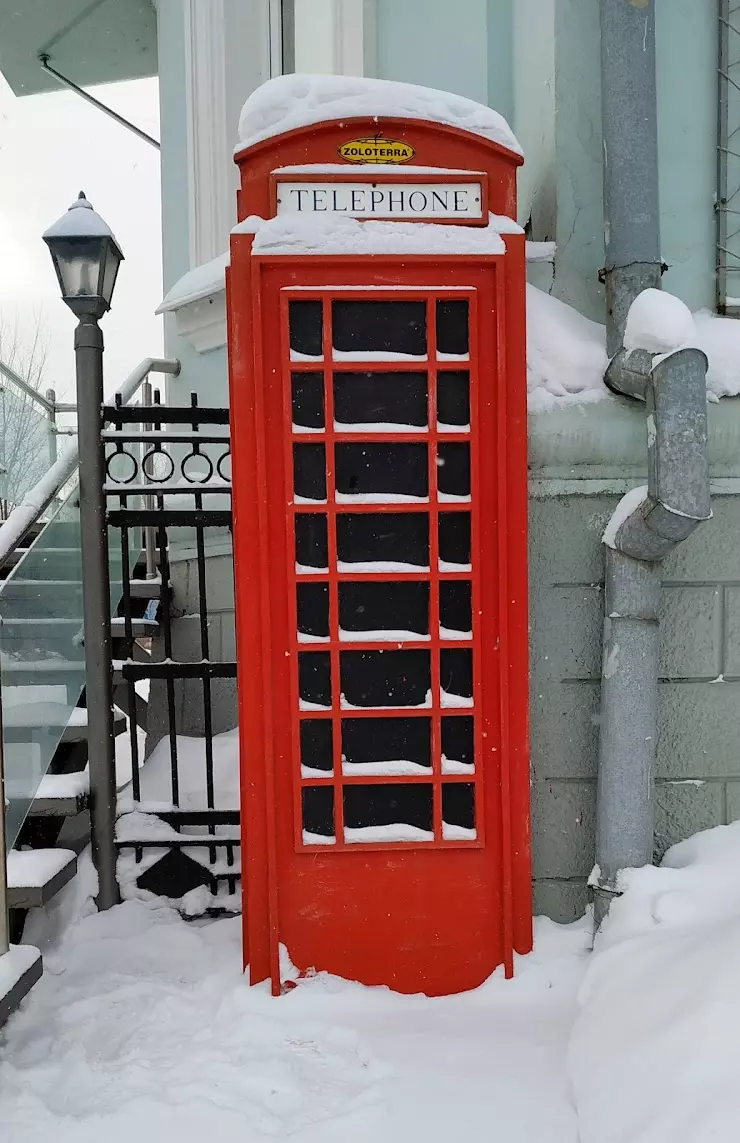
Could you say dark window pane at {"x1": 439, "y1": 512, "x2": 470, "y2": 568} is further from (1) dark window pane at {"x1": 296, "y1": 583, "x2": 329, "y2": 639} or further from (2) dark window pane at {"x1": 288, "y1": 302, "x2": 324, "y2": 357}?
(2) dark window pane at {"x1": 288, "y1": 302, "x2": 324, "y2": 357}

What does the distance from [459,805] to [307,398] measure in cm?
143

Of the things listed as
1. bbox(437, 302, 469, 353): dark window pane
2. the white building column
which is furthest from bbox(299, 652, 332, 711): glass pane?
the white building column

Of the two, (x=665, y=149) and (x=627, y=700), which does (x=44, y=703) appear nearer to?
(x=627, y=700)

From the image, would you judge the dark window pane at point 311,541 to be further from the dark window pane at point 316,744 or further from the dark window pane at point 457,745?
the dark window pane at point 457,745

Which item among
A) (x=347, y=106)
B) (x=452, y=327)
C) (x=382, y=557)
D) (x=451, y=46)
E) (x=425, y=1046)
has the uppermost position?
(x=451, y=46)

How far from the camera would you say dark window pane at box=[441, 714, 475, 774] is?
8.87ft

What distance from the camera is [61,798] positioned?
3.32 metres

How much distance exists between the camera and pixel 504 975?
272 cm

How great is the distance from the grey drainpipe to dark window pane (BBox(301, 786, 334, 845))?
95 cm

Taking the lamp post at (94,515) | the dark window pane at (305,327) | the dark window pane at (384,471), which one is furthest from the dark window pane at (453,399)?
the lamp post at (94,515)

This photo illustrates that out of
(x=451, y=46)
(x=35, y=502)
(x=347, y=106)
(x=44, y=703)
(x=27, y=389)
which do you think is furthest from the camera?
(x=27, y=389)

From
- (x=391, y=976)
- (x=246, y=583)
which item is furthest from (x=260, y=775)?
(x=391, y=976)

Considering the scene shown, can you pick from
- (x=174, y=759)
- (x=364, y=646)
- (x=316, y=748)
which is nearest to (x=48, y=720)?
(x=174, y=759)

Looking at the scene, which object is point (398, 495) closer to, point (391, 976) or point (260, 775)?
point (260, 775)
